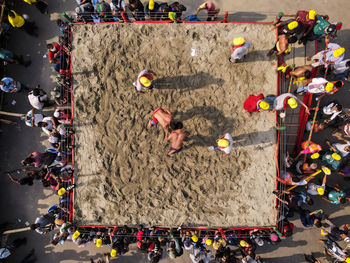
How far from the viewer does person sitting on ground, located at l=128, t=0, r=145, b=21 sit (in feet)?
17.1

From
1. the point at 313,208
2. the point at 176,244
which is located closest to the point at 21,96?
the point at 176,244

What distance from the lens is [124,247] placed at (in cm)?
529

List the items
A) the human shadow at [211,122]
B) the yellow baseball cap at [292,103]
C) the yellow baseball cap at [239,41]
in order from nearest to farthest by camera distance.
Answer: the yellow baseball cap at [292,103] → the yellow baseball cap at [239,41] → the human shadow at [211,122]

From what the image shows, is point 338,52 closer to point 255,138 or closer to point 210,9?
point 255,138

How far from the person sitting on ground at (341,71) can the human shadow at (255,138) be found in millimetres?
2362

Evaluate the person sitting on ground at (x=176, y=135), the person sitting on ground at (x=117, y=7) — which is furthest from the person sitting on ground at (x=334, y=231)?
the person sitting on ground at (x=117, y=7)

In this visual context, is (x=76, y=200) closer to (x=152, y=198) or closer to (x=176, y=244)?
(x=152, y=198)

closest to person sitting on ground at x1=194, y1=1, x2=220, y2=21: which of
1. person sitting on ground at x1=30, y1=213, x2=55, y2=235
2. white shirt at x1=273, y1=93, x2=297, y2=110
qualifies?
white shirt at x1=273, y1=93, x2=297, y2=110

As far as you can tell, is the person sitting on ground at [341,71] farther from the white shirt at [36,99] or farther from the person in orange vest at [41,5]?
the person in orange vest at [41,5]

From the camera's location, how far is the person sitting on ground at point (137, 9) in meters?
5.22

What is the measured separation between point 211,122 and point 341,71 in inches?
150

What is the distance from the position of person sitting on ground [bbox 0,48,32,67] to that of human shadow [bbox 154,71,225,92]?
14.6 ft

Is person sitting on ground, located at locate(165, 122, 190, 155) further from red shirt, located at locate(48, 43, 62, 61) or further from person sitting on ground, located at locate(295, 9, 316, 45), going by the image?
person sitting on ground, located at locate(295, 9, 316, 45)

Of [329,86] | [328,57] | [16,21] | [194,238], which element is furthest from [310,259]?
[16,21]
